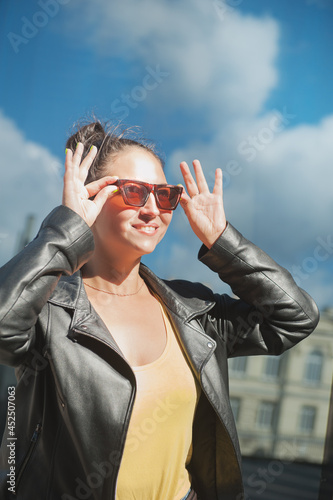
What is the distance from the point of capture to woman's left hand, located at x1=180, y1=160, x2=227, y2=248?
1.59 meters

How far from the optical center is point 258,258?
5.20ft

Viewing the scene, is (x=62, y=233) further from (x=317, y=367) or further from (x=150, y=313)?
(x=317, y=367)

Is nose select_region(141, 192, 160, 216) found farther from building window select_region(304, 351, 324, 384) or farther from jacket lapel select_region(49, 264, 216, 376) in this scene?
building window select_region(304, 351, 324, 384)

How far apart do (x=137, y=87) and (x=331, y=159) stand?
46.3 inches

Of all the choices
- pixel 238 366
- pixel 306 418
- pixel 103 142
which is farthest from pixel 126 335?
pixel 306 418

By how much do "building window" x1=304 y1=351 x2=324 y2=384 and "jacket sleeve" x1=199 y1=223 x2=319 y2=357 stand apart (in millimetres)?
1551

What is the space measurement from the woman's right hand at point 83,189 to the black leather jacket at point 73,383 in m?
0.05

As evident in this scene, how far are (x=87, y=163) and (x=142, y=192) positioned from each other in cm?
17

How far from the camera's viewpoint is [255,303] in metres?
1.59

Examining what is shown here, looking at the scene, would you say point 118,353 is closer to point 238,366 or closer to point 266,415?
point 238,366

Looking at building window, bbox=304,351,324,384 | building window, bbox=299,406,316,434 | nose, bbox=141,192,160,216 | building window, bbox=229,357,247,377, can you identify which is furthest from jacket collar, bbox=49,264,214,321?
building window, bbox=299,406,316,434

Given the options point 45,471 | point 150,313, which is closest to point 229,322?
point 150,313

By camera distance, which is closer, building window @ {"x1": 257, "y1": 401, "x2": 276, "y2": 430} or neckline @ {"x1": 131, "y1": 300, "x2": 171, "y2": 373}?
neckline @ {"x1": 131, "y1": 300, "x2": 171, "y2": 373}

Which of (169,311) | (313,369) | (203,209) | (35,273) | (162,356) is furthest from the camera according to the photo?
(313,369)
